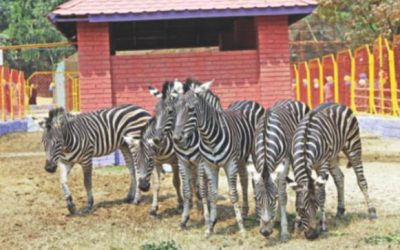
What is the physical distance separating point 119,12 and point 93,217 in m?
6.29

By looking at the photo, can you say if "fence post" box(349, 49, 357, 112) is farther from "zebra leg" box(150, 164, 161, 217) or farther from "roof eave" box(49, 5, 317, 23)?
"zebra leg" box(150, 164, 161, 217)

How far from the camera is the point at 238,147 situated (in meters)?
9.61

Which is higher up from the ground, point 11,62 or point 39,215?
point 11,62

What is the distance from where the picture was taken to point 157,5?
16.4 m

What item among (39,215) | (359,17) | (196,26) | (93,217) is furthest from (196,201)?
(359,17)

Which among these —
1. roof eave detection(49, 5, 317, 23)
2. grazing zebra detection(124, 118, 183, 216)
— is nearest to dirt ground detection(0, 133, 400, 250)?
grazing zebra detection(124, 118, 183, 216)

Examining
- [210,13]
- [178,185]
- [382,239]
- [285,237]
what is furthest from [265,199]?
[210,13]

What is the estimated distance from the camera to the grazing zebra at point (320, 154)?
851 centimetres

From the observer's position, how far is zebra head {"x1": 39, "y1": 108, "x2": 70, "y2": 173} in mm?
10836

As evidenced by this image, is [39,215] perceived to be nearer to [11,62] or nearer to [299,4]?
[299,4]

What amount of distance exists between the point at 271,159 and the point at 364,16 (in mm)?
20648

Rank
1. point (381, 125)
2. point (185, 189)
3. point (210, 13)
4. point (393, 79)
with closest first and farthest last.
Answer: point (185, 189), point (210, 13), point (393, 79), point (381, 125)

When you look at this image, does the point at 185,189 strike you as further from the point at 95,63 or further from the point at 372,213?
the point at 95,63

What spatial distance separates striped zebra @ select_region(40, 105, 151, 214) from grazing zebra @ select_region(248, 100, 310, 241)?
317 cm
